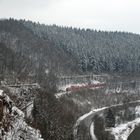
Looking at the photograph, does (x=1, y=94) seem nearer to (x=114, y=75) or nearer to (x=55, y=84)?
(x=55, y=84)

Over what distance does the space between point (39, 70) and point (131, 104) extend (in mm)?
37828

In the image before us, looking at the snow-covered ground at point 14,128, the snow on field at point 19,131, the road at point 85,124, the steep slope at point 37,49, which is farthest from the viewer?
the steep slope at point 37,49

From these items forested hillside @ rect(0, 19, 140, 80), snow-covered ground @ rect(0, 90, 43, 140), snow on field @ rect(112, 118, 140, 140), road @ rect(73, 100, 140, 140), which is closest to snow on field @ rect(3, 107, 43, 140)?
snow-covered ground @ rect(0, 90, 43, 140)

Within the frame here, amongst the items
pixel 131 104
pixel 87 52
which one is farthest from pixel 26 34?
pixel 131 104

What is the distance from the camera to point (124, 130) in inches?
3807

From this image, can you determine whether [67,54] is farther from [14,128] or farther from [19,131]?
[14,128]

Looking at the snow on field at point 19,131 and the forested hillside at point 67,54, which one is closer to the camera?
the snow on field at point 19,131

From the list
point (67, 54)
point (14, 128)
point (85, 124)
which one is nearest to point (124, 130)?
point (85, 124)

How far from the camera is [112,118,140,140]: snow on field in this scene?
9044cm

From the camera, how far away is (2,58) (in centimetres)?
13312

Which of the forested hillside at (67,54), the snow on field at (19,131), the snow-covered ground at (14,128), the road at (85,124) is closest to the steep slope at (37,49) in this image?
the forested hillside at (67,54)

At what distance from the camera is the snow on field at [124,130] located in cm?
9044

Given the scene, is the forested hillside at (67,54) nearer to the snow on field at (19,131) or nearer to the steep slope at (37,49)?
the steep slope at (37,49)

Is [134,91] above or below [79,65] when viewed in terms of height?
below
